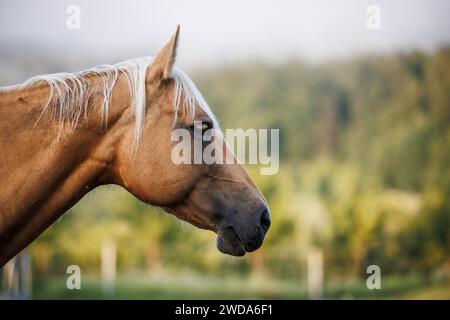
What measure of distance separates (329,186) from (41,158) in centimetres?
2594

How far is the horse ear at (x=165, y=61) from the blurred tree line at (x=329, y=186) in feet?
2.50

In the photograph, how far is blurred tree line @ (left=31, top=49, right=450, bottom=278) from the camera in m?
19.7

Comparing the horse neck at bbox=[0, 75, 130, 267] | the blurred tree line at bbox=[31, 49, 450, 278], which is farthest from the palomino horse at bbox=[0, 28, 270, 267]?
the blurred tree line at bbox=[31, 49, 450, 278]

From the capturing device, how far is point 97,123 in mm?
2852

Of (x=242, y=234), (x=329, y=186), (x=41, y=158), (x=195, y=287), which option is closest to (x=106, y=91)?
(x=41, y=158)

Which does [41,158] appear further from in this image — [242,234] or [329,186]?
[329,186]

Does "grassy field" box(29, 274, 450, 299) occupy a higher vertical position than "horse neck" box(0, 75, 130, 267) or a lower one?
lower

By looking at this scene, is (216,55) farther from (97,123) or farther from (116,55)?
(97,123)

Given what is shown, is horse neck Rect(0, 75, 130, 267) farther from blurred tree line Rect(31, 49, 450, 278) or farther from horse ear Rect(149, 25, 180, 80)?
blurred tree line Rect(31, 49, 450, 278)

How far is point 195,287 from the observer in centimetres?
1719

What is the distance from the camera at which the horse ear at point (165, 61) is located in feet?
9.30

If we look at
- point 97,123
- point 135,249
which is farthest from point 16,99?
point 135,249

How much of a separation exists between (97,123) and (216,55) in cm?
5245
